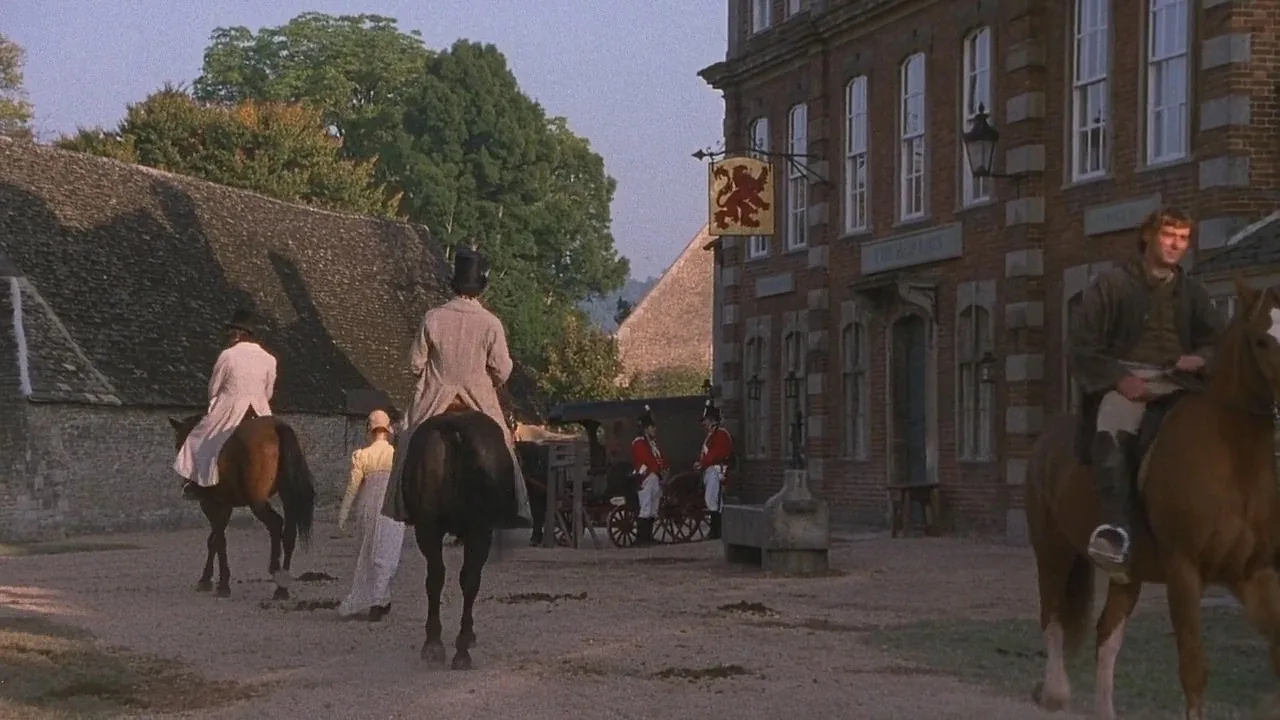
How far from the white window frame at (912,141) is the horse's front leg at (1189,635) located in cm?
2102

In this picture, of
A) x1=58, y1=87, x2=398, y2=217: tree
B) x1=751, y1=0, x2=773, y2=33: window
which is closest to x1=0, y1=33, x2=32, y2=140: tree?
x1=58, y1=87, x2=398, y2=217: tree

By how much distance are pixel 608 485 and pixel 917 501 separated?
428cm

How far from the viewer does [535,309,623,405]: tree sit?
6191 cm

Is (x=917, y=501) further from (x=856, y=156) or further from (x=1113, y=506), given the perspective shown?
(x=1113, y=506)

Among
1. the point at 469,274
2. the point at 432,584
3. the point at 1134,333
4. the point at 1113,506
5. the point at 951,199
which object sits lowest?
the point at 432,584

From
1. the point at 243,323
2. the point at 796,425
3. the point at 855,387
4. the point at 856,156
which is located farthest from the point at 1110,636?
the point at 796,425

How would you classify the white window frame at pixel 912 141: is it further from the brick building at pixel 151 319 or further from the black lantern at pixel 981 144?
the brick building at pixel 151 319

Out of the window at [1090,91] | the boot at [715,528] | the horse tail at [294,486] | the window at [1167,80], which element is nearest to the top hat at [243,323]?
the horse tail at [294,486]

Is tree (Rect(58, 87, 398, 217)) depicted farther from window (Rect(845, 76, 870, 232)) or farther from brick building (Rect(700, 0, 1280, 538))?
window (Rect(845, 76, 870, 232))

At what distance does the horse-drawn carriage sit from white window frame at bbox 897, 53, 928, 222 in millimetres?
4981

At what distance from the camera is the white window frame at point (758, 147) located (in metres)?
35.3

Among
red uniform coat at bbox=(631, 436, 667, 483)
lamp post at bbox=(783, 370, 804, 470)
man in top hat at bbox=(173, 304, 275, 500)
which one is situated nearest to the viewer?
man in top hat at bbox=(173, 304, 275, 500)

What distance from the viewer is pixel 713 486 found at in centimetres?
2703

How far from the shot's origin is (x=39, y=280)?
36062mm
